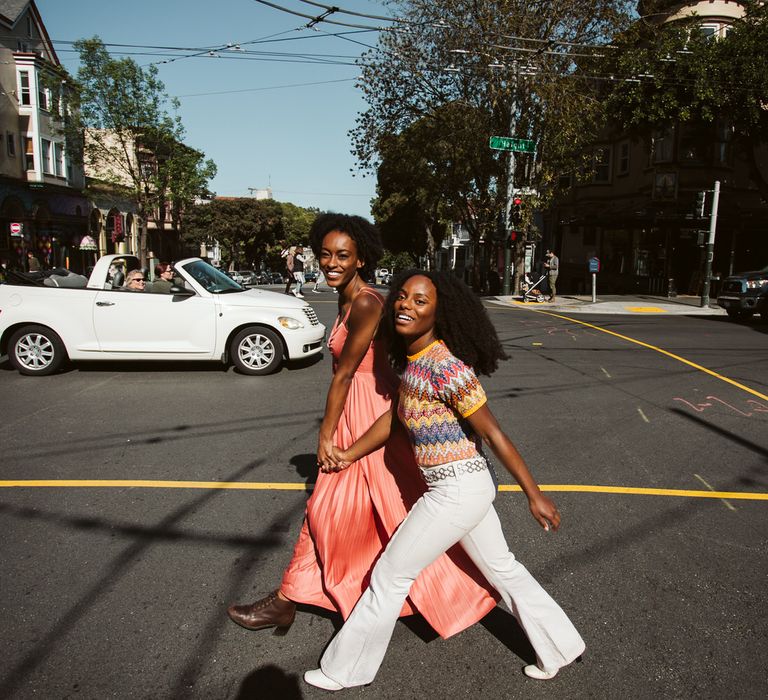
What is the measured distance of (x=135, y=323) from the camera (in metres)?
8.91

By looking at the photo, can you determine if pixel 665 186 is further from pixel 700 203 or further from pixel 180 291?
pixel 180 291

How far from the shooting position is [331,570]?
9.00 feet

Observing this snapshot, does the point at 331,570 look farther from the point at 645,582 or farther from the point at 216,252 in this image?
the point at 216,252

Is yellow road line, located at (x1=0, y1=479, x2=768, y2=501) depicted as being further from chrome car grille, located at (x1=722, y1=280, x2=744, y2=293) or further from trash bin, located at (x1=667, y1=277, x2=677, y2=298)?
trash bin, located at (x1=667, y1=277, x2=677, y2=298)

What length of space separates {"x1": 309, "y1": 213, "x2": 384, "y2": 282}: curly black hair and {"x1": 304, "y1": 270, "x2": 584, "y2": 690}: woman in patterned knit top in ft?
1.89

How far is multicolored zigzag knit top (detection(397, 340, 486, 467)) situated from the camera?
2.35m

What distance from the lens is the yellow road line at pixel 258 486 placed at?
15.2 feet

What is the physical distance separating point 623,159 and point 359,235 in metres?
31.5

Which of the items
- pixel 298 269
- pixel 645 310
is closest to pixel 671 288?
pixel 645 310

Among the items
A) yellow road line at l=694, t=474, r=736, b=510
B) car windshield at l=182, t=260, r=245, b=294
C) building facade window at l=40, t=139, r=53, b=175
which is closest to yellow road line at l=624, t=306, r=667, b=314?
car windshield at l=182, t=260, r=245, b=294

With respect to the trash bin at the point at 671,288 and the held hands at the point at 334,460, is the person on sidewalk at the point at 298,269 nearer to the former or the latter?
the trash bin at the point at 671,288

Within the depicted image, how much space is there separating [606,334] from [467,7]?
1507cm

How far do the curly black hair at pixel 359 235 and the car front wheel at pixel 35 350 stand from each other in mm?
7087

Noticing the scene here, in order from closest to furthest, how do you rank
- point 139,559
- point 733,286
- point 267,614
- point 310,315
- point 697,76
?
1. point 267,614
2. point 139,559
3. point 310,315
4. point 733,286
5. point 697,76
